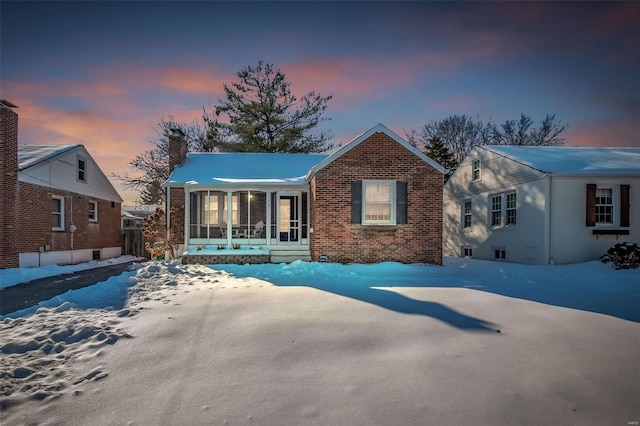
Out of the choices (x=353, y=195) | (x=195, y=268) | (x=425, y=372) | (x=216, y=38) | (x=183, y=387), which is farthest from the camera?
(x=353, y=195)

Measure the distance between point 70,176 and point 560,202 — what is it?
21349 millimetres

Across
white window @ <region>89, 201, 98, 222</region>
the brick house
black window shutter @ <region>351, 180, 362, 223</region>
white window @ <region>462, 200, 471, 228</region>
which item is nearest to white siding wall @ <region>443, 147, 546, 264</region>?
white window @ <region>462, 200, 471, 228</region>

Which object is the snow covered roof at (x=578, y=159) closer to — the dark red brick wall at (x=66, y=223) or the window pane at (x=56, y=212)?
the dark red brick wall at (x=66, y=223)

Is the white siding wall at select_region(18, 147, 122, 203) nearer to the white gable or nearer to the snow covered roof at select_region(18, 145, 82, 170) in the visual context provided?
the snow covered roof at select_region(18, 145, 82, 170)

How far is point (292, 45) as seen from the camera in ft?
33.1

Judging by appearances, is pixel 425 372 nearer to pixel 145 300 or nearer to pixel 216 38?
pixel 145 300

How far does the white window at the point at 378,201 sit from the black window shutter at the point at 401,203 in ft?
0.48

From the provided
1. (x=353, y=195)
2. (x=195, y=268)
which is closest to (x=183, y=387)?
(x=195, y=268)

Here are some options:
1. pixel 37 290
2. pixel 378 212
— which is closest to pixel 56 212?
pixel 37 290

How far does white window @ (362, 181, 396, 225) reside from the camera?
467 inches

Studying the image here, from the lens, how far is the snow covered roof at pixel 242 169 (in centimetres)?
1352

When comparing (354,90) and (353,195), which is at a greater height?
(354,90)

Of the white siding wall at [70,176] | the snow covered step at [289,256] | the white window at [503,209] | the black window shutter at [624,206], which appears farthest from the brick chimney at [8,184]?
the black window shutter at [624,206]

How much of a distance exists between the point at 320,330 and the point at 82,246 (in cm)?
1660
